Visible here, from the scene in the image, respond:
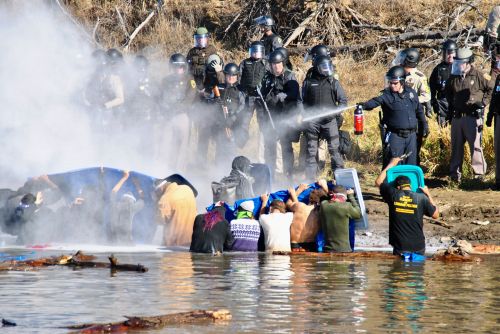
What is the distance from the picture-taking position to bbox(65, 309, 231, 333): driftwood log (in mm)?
11703

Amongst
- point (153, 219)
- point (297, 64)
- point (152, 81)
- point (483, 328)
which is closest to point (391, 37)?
point (297, 64)

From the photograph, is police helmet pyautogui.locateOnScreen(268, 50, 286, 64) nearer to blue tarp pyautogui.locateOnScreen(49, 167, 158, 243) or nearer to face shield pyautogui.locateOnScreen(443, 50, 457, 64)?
face shield pyautogui.locateOnScreen(443, 50, 457, 64)

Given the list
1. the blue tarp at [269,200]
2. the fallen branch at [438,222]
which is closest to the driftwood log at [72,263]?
the blue tarp at [269,200]

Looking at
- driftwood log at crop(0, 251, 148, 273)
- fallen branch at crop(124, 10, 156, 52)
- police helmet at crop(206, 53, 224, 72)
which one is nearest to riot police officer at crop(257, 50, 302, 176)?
police helmet at crop(206, 53, 224, 72)

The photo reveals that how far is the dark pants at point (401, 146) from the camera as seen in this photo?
19984mm

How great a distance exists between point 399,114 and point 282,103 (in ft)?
7.90

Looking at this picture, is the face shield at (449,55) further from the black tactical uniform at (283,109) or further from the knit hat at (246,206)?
the knit hat at (246,206)

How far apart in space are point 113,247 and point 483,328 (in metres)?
8.41

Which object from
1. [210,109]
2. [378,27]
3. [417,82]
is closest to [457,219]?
[417,82]

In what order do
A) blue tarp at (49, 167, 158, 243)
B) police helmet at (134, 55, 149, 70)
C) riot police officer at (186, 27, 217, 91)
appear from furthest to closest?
police helmet at (134, 55, 149, 70) < riot police officer at (186, 27, 217, 91) < blue tarp at (49, 167, 158, 243)

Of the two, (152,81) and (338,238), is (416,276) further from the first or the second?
(152,81)

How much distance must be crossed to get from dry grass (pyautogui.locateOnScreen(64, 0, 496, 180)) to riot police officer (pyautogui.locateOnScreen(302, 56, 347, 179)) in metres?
2.39

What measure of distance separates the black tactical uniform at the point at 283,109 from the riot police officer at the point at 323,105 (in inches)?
18.7

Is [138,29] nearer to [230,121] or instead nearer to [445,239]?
[230,121]
